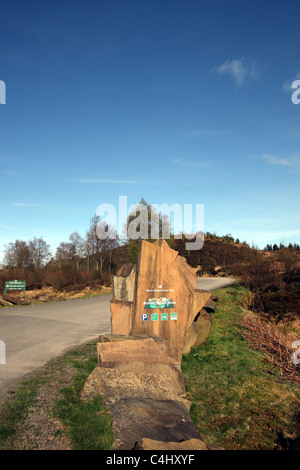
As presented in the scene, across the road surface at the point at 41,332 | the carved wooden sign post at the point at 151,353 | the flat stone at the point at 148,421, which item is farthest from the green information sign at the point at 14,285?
the flat stone at the point at 148,421

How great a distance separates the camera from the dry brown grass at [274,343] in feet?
23.3

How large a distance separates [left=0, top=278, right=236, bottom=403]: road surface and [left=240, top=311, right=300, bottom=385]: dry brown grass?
447 cm

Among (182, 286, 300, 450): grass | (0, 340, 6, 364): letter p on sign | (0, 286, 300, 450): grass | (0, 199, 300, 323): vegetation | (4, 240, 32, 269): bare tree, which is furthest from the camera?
(4, 240, 32, 269): bare tree

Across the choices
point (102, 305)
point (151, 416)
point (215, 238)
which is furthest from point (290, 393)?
point (215, 238)

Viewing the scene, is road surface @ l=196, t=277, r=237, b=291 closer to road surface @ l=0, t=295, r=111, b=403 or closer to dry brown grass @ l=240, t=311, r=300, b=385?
road surface @ l=0, t=295, r=111, b=403

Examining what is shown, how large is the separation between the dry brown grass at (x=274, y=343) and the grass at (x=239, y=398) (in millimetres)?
228

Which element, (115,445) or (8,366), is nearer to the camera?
(115,445)

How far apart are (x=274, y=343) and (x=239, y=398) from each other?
129 inches

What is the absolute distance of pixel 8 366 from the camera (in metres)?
7.12

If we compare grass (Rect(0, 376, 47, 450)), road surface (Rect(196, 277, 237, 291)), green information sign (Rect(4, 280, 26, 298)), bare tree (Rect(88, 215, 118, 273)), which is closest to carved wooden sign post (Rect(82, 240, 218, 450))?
grass (Rect(0, 376, 47, 450))

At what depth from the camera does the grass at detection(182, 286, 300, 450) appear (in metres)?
4.59

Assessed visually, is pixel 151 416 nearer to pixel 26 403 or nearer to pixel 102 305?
pixel 26 403

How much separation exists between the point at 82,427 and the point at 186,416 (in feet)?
4.76

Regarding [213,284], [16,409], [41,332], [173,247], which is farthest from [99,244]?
[16,409]
